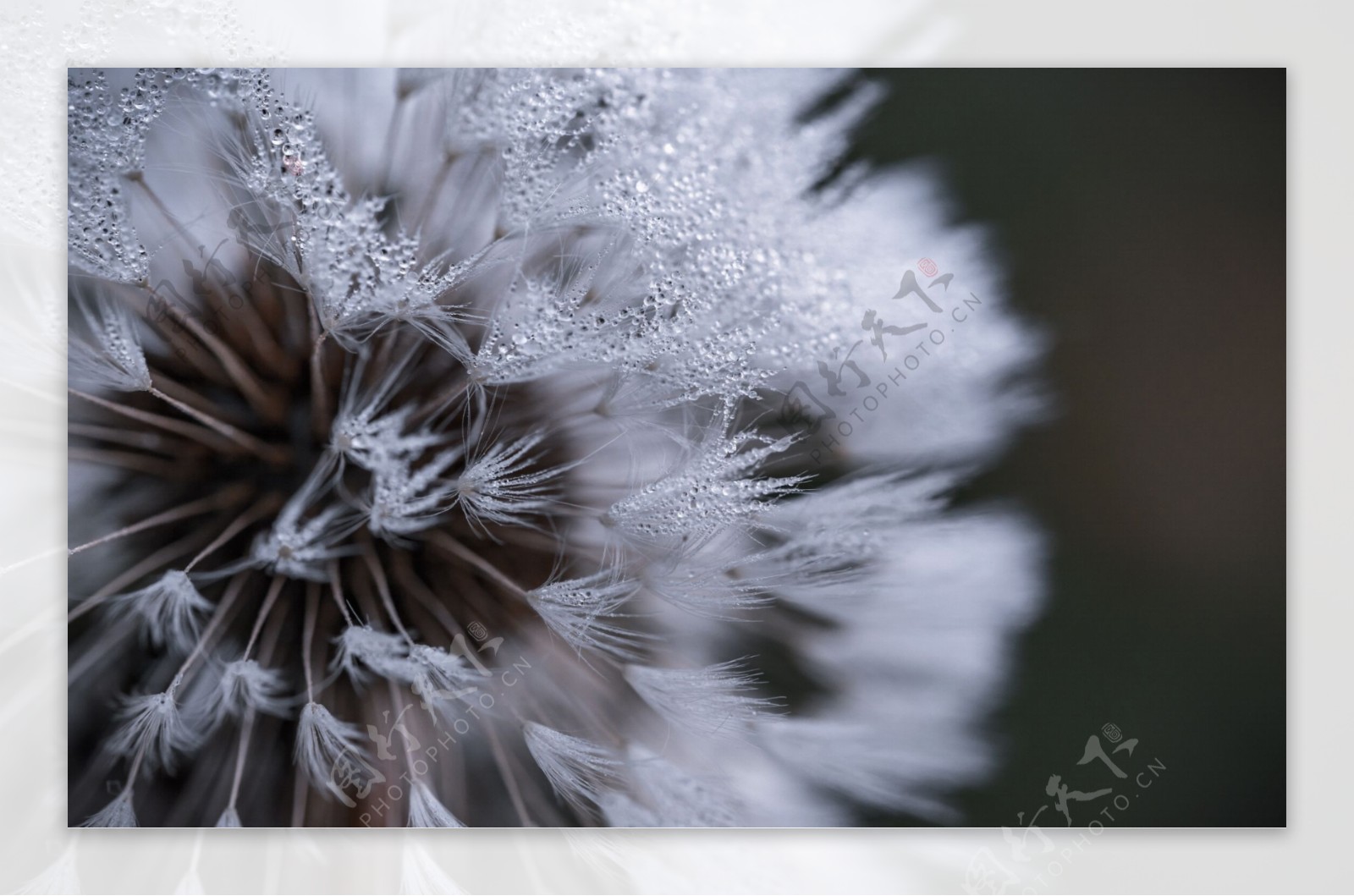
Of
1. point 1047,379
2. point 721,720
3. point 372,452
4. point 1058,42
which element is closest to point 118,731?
point 372,452

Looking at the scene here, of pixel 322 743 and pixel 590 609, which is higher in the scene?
pixel 590 609

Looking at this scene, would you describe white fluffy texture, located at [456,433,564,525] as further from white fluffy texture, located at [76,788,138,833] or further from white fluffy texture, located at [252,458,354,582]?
white fluffy texture, located at [76,788,138,833]

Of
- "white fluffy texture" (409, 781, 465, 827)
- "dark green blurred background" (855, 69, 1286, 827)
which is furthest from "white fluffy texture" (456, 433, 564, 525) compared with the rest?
"dark green blurred background" (855, 69, 1286, 827)

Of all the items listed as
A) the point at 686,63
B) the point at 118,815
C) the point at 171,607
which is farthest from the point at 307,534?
the point at 686,63

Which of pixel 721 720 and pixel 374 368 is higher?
pixel 374 368

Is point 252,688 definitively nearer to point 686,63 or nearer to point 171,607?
point 171,607

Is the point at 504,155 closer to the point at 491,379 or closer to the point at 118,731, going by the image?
the point at 491,379
